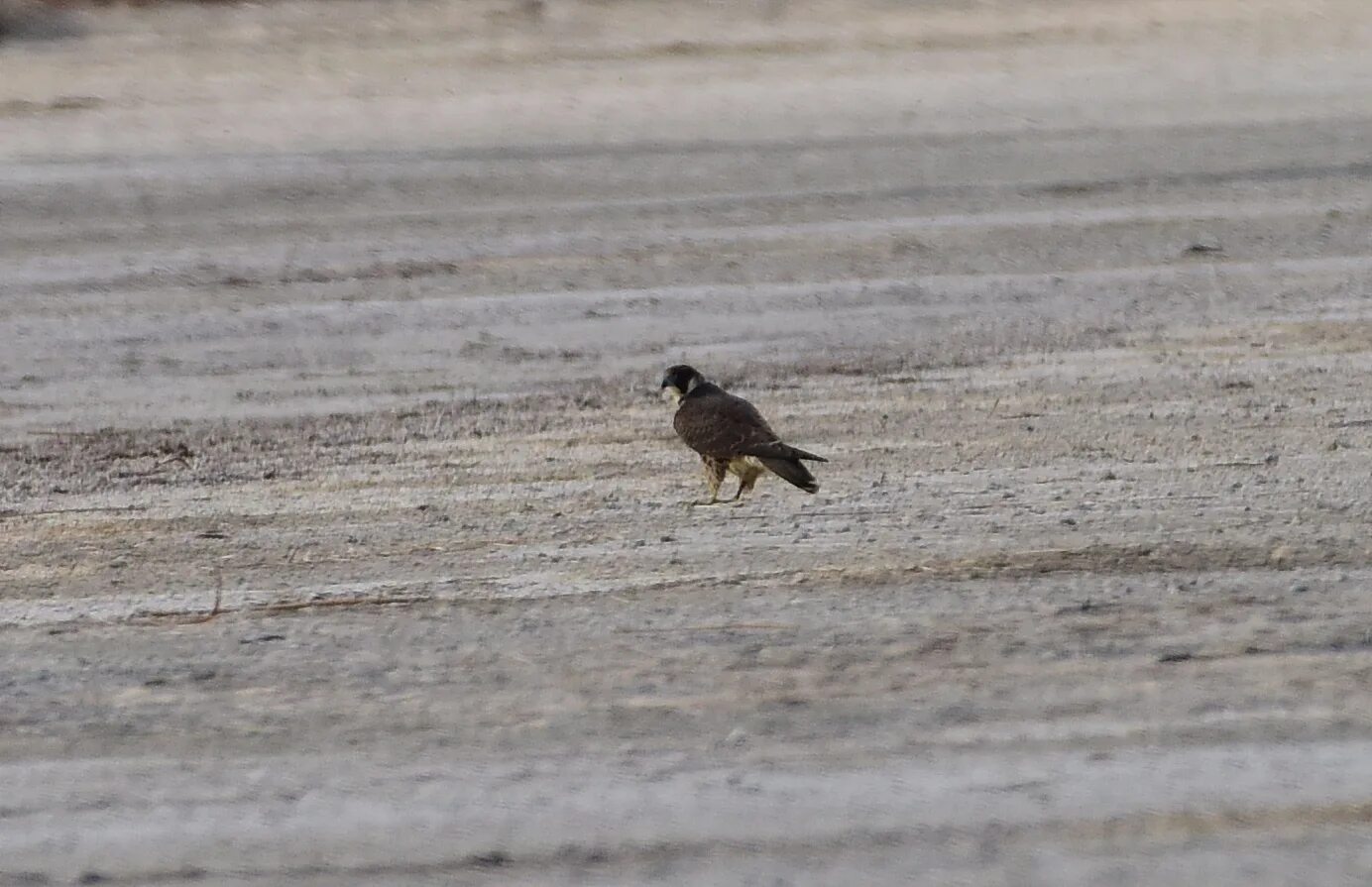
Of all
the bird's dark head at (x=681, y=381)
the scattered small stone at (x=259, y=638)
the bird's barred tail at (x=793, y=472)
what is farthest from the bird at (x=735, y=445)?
the scattered small stone at (x=259, y=638)

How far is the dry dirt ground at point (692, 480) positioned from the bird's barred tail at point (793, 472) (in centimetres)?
11

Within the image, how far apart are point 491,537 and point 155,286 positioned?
5.33 metres

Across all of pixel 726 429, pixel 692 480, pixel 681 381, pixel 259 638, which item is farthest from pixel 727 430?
pixel 259 638

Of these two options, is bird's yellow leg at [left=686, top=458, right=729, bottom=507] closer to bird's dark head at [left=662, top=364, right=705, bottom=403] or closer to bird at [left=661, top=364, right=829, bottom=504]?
bird at [left=661, top=364, right=829, bottom=504]

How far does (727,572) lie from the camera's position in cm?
694

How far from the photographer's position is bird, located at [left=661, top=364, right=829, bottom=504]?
7.74 m

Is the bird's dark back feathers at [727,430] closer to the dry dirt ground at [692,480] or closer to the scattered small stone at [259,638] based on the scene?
the dry dirt ground at [692,480]

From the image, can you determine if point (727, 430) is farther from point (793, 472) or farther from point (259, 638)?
point (259, 638)

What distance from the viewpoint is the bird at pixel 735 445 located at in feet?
25.4

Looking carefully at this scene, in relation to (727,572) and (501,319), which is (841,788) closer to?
(727,572)

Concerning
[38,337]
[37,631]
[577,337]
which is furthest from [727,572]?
[38,337]

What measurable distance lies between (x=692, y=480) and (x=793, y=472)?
0.64 meters

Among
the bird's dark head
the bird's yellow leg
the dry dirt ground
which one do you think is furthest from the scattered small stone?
the bird's dark head

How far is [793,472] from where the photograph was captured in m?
7.70
